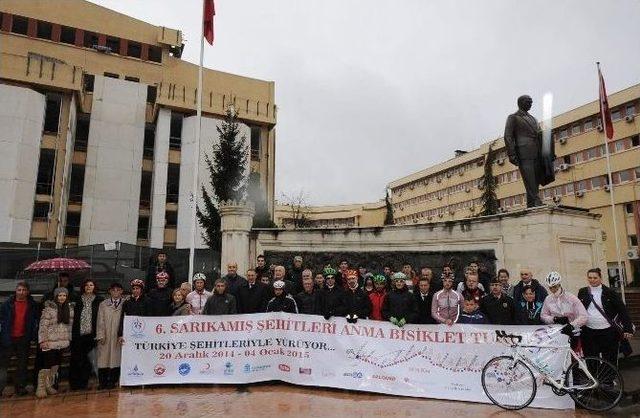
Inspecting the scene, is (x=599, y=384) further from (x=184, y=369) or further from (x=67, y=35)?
(x=67, y=35)

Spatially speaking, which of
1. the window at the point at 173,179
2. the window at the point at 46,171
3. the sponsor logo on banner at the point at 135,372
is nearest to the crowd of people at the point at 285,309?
the sponsor logo on banner at the point at 135,372

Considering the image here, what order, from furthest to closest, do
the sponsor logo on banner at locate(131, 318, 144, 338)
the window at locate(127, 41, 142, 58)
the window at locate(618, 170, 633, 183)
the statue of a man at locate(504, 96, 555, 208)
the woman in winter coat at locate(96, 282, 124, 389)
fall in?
the window at locate(618, 170, 633, 183) < the window at locate(127, 41, 142, 58) < the statue of a man at locate(504, 96, 555, 208) < the sponsor logo on banner at locate(131, 318, 144, 338) < the woman in winter coat at locate(96, 282, 124, 389)

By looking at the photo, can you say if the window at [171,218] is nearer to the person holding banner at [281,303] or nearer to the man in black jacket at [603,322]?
the person holding banner at [281,303]

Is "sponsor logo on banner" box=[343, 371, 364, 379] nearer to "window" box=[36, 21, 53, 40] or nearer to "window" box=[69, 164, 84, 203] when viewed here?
"window" box=[69, 164, 84, 203]

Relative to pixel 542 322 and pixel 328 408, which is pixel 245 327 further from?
pixel 542 322

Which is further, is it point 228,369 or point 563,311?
point 228,369

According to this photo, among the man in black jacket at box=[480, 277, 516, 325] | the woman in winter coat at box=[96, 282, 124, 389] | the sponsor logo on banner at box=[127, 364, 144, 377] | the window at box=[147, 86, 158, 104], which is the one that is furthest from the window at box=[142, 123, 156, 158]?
the man in black jacket at box=[480, 277, 516, 325]

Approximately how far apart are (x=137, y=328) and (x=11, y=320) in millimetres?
1938

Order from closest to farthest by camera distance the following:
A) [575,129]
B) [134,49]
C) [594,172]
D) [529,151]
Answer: [529,151]
[134,49]
[594,172]
[575,129]

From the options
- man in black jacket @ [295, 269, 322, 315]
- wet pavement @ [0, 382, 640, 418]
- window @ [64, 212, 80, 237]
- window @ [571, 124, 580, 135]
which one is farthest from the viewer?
window @ [571, 124, 580, 135]

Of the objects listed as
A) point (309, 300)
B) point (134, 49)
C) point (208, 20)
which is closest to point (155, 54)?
point (134, 49)

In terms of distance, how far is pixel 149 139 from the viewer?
40.0m

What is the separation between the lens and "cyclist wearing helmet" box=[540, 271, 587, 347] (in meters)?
6.72

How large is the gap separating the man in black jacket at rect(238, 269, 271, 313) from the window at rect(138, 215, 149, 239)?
3220 cm
